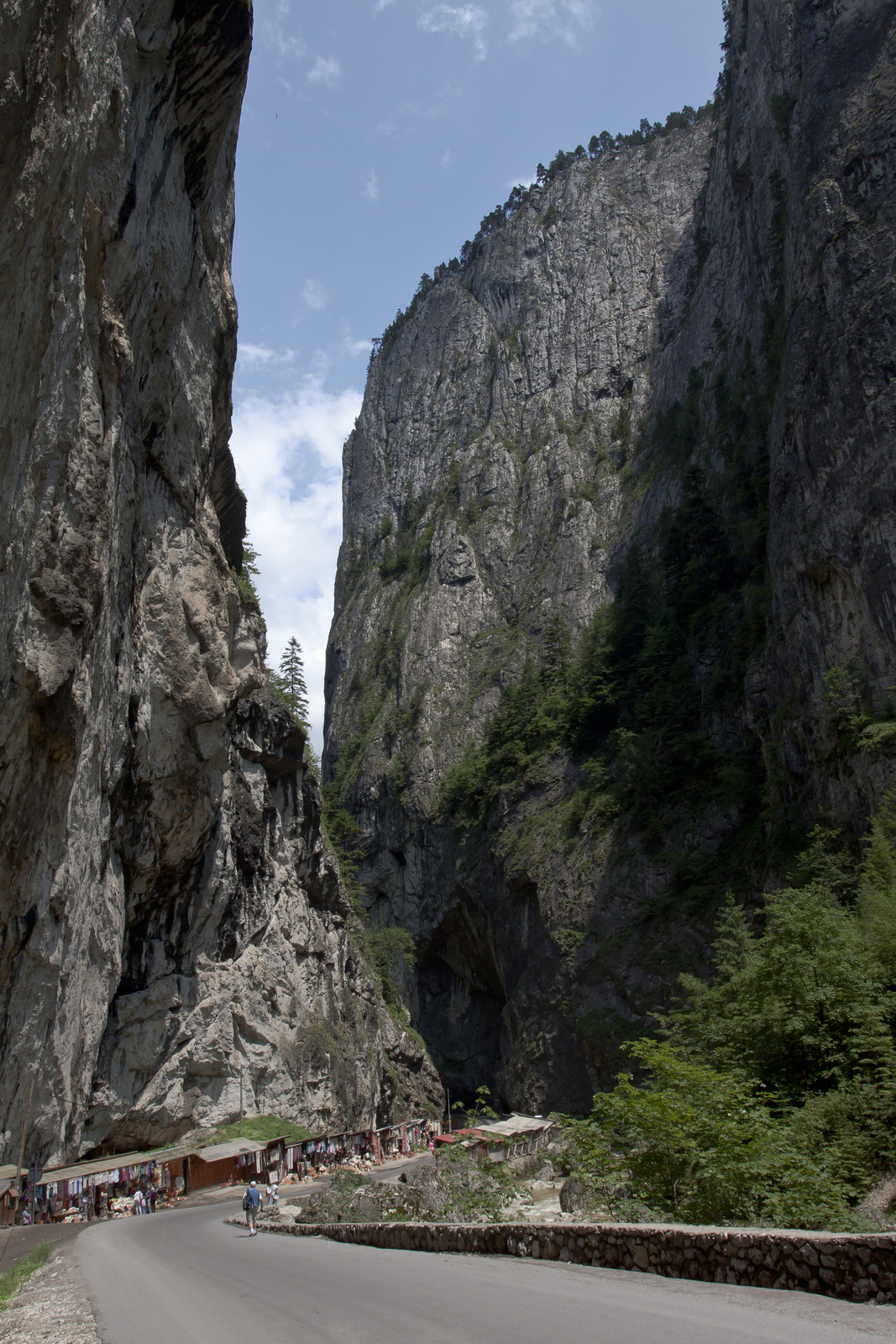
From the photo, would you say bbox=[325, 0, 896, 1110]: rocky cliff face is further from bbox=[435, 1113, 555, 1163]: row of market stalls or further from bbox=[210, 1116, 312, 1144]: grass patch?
bbox=[210, 1116, 312, 1144]: grass patch

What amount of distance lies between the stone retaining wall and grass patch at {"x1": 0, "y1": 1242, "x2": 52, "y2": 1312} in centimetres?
476

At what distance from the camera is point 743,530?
36969 mm

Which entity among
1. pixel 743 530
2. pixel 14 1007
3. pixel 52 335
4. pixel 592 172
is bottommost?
pixel 14 1007

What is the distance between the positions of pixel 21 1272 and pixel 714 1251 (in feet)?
31.0

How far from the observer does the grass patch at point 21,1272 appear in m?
9.20

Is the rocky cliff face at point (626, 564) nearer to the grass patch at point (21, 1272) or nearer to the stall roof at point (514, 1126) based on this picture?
the stall roof at point (514, 1126)

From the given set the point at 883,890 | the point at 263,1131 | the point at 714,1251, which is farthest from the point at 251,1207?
the point at 883,890

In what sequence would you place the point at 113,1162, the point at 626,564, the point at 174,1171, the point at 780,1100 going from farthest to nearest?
the point at 626,564
the point at 174,1171
the point at 113,1162
the point at 780,1100

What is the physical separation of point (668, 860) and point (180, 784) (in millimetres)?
19631

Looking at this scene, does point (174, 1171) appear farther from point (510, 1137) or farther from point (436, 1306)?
point (436, 1306)

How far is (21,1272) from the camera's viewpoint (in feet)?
35.2

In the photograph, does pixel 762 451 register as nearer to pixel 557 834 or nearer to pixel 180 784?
pixel 557 834

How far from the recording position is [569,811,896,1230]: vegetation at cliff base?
25.8 feet

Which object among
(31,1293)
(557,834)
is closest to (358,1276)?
(31,1293)
